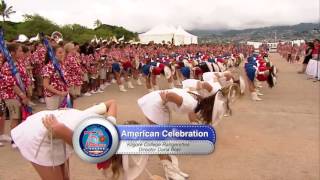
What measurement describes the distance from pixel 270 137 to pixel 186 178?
9.20ft

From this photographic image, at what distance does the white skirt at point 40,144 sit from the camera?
10.2 ft

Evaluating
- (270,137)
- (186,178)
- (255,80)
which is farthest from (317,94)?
(186,178)

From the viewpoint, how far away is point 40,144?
3.13 metres

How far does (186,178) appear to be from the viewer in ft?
17.4

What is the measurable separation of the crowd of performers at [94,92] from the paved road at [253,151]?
25.2 inches

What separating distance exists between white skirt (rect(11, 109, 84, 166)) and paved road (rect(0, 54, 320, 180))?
7.21 ft

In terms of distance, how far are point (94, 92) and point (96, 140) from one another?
39.9 ft

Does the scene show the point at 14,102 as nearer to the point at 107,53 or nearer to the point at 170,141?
the point at 170,141

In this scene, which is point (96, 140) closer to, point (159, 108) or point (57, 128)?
point (57, 128)

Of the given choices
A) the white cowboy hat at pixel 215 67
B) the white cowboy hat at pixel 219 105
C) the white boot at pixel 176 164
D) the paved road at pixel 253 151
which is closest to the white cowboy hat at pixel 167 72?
the white cowboy hat at pixel 215 67

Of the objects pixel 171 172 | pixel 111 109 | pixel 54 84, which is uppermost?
pixel 111 109

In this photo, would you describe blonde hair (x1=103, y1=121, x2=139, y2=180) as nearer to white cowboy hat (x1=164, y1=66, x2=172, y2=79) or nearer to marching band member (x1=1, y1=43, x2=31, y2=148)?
marching band member (x1=1, y1=43, x2=31, y2=148)

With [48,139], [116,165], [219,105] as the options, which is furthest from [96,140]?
[219,105]

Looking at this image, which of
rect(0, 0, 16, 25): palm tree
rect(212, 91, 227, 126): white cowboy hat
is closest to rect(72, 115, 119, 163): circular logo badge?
rect(212, 91, 227, 126): white cowboy hat
